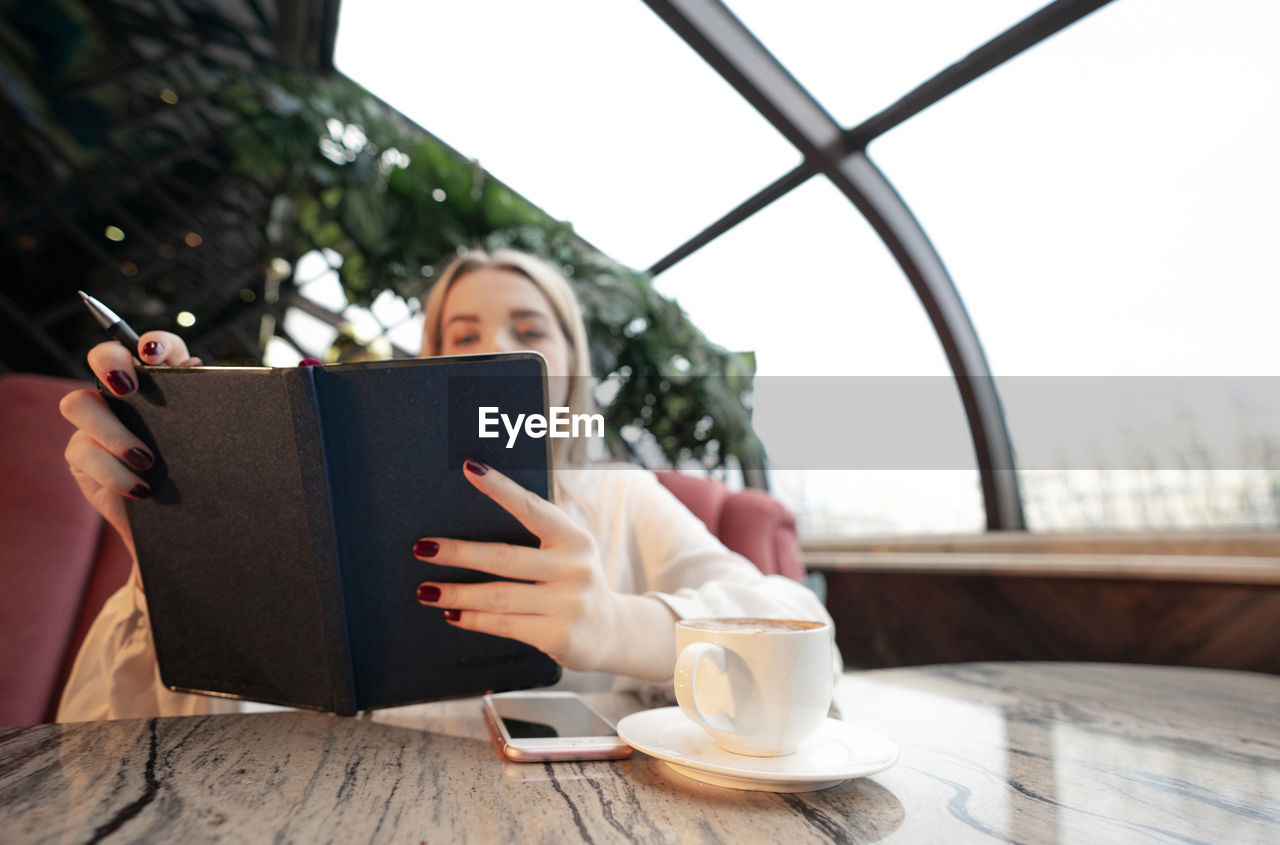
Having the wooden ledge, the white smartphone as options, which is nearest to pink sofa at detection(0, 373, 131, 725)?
the white smartphone

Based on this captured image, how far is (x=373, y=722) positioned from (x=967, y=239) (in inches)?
86.4

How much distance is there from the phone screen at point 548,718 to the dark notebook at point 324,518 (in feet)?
0.11

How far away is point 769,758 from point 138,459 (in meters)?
0.64

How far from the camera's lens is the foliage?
2311 millimetres

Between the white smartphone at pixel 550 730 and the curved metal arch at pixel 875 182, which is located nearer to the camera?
the white smartphone at pixel 550 730

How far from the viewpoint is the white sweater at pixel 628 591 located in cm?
80

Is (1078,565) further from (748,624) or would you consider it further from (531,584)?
(531,584)

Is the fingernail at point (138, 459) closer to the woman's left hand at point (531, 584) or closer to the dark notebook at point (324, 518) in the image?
the dark notebook at point (324, 518)

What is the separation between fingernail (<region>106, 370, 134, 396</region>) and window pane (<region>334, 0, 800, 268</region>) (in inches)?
78.2

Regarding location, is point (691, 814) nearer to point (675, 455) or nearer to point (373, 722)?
point (373, 722)

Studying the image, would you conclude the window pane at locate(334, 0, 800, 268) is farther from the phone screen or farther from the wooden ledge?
the phone screen

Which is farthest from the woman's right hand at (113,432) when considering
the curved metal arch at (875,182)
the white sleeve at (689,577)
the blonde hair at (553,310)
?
the curved metal arch at (875,182)

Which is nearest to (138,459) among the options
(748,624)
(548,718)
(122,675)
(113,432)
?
(113,432)

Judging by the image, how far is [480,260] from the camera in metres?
1.51
